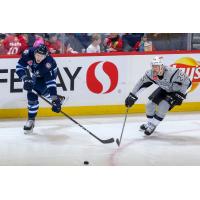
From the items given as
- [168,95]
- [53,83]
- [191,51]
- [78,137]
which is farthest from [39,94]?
[191,51]

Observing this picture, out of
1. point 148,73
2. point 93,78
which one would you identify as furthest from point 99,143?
point 93,78

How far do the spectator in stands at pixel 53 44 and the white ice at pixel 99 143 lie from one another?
25.4 inches

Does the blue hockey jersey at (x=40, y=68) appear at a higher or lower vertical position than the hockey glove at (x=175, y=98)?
higher

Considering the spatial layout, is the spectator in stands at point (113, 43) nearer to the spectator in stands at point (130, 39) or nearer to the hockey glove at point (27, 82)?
the spectator in stands at point (130, 39)

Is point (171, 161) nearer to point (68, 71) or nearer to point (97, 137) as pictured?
→ point (97, 137)

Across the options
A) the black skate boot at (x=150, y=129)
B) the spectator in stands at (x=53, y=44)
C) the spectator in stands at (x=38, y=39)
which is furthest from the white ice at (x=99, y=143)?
the spectator in stands at (x=38, y=39)

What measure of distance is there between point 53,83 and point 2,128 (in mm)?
710

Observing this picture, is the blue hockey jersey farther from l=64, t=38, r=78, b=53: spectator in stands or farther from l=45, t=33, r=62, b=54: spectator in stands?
l=64, t=38, r=78, b=53: spectator in stands

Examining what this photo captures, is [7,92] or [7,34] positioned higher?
[7,34]

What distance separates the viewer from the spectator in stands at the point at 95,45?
17.1 ft

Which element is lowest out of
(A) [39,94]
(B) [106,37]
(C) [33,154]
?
(C) [33,154]

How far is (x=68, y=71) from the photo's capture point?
578 centimetres

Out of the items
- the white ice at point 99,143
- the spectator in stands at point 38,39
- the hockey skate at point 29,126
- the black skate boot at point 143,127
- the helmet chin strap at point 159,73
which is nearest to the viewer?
the white ice at point 99,143

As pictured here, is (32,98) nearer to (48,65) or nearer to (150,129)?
(48,65)
